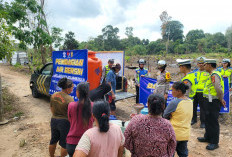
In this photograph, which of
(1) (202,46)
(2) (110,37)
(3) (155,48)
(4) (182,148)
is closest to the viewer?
(4) (182,148)

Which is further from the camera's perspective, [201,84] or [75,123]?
[201,84]

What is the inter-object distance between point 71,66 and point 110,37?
138 ft

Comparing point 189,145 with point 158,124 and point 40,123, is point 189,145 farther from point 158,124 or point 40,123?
point 40,123

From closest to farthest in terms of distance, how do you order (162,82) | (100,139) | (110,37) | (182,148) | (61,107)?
(100,139) < (182,148) < (61,107) < (162,82) < (110,37)

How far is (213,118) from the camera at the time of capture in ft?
11.4

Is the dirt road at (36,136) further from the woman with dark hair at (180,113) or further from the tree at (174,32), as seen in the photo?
the tree at (174,32)

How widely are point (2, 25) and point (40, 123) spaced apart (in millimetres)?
2711

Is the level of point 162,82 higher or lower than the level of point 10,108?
higher

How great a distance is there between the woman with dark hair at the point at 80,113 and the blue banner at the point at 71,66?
2.22m

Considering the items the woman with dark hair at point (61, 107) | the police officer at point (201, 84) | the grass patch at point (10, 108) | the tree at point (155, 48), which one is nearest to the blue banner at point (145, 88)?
the police officer at point (201, 84)

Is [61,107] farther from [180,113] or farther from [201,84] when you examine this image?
[201,84]

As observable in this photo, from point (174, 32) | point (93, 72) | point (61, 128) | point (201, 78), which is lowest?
point (61, 128)

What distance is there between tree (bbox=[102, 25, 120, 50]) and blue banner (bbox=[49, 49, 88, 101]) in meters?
36.0

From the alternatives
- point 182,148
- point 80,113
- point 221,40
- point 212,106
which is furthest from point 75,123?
point 221,40
